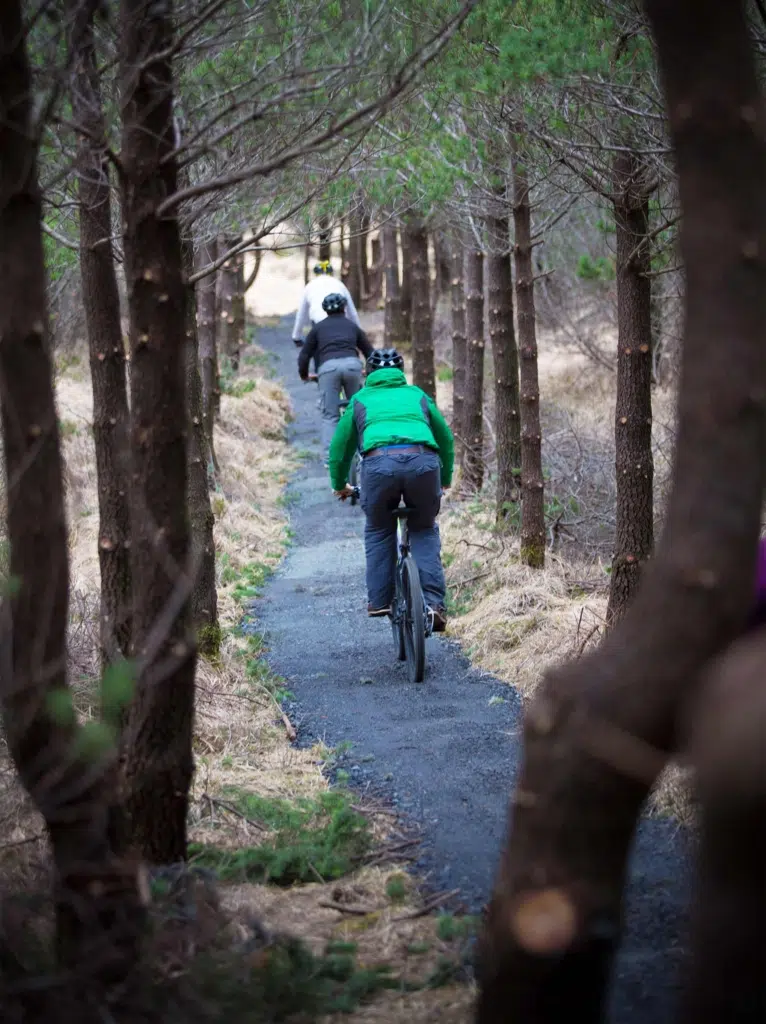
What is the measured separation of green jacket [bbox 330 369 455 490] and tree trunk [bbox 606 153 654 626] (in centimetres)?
130

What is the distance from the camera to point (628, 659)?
287cm

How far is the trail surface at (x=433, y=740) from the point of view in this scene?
4.15 m

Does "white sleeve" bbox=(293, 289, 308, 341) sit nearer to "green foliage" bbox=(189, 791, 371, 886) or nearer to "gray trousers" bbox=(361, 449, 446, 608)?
"gray trousers" bbox=(361, 449, 446, 608)

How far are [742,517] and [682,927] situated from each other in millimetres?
1955

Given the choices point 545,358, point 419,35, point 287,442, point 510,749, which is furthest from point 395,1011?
point 545,358

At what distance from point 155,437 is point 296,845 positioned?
75.2 inches

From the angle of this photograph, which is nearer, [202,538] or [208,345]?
[202,538]

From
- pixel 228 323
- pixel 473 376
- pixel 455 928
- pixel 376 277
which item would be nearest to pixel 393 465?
pixel 455 928

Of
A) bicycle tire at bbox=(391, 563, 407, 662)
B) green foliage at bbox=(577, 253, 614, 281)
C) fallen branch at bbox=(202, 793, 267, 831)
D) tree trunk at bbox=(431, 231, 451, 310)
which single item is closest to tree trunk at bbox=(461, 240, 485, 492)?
green foliage at bbox=(577, 253, 614, 281)

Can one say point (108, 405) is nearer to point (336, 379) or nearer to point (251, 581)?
point (251, 581)

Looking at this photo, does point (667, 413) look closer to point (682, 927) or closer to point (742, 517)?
point (682, 927)

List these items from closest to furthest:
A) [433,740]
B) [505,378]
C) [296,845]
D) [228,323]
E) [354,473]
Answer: [296,845]
[433,740]
[354,473]
[505,378]
[228,323]

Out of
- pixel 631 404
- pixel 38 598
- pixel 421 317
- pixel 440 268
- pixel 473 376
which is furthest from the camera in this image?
pixel 440 268

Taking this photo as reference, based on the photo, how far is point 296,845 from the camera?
16.3 ft
